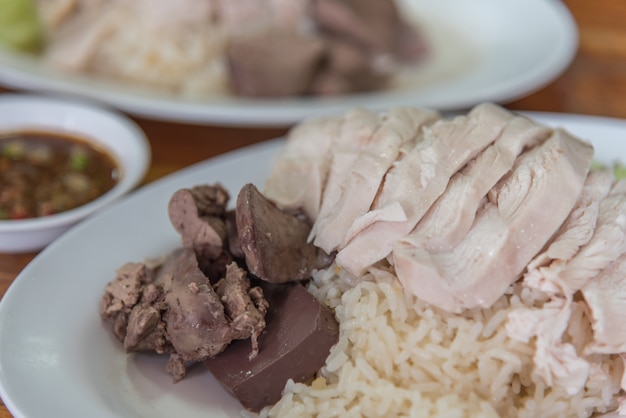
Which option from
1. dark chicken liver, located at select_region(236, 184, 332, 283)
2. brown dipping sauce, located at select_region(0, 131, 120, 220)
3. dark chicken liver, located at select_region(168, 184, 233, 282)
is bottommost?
brown dipping sauce, located at select_region(0, 131, 120, 220)

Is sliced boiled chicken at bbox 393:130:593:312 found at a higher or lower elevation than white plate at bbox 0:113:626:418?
higher

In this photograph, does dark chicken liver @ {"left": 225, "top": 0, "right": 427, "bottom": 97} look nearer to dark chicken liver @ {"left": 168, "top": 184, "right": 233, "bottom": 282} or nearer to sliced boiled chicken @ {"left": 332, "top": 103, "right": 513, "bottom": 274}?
dark chicken liver @ {"left": 168, "top": 184, "right": 233, "bottom": 282}

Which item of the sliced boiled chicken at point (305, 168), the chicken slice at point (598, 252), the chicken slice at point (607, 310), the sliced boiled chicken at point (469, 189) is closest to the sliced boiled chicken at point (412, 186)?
Result: the sliced boiled chicken at point (469, 189)

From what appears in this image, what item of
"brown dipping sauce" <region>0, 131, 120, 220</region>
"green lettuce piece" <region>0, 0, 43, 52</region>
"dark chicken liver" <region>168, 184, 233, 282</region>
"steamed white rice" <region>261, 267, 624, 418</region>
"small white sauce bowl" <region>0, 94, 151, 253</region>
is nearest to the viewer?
"steamed white rice" <region>261, 267, 624, 418</region>

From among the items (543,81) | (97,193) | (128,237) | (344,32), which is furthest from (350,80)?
(128,237)

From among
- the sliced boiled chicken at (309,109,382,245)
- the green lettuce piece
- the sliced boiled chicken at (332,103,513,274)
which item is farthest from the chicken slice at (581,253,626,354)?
the green lettuce piece

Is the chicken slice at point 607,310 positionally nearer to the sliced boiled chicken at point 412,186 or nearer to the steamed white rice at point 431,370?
the steamed white rice at point 431,370

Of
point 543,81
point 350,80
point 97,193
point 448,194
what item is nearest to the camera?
point 448,194

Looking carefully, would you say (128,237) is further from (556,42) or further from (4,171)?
(556,42)
